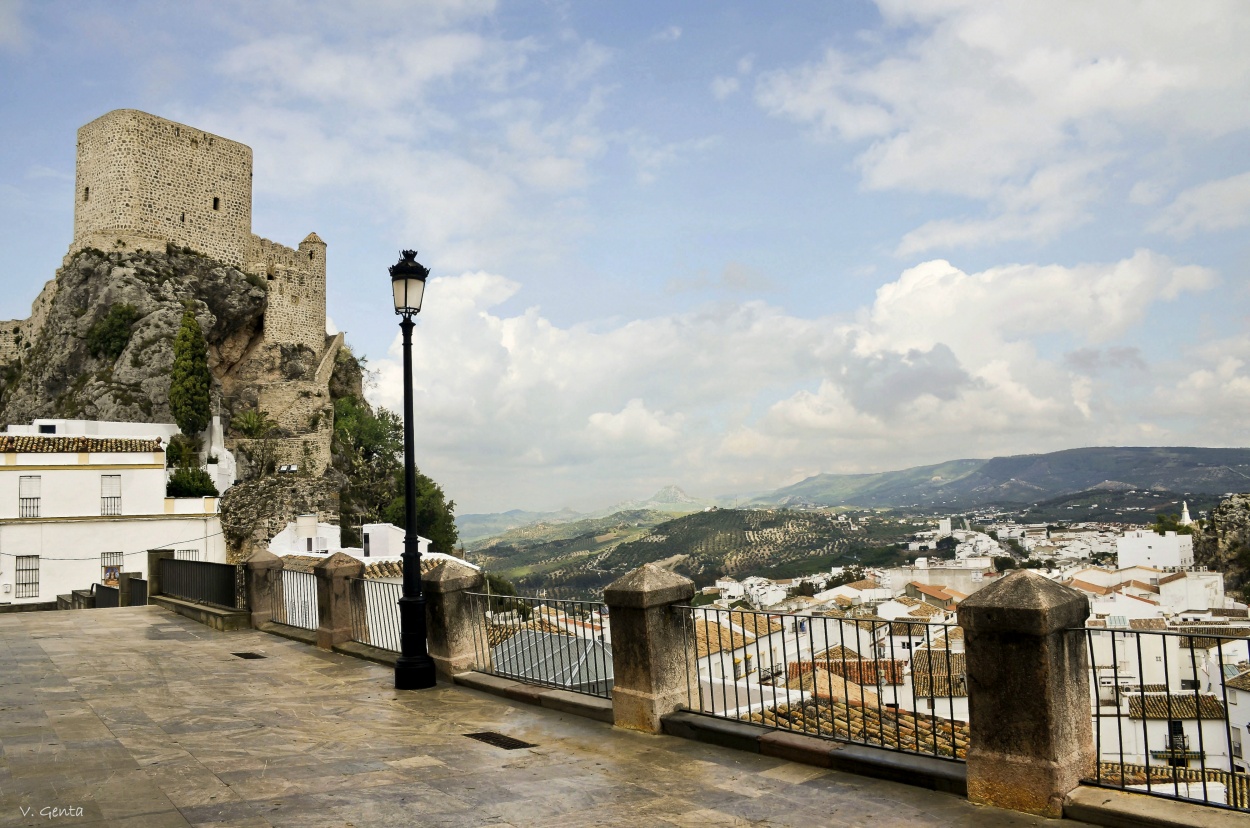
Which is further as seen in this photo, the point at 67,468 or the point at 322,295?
the point at 322,295

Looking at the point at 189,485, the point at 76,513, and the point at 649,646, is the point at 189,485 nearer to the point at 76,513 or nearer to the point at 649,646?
the point at 76,513

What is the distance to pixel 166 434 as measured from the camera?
46.5 metres

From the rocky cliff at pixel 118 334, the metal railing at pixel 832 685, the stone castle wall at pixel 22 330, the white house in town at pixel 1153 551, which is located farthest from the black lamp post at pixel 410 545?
the white house in town at pixel 1153 551

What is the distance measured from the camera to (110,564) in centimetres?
3488

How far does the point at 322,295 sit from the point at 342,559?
→ 52598 mm

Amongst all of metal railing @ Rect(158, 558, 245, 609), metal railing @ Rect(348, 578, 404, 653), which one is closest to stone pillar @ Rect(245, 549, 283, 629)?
metal railing @ Rect(158, 558, 245, 609)

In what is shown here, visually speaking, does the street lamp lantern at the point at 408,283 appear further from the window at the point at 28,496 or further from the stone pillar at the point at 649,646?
the window at the point at 28,496

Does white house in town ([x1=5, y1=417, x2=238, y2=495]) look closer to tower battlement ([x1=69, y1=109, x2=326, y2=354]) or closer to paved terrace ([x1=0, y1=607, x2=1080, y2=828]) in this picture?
tower battlement ([x1=69, y1=109, x2=326, y2=354])

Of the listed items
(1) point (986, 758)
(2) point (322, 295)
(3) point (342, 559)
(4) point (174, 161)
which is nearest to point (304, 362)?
(2) point (322, 295)

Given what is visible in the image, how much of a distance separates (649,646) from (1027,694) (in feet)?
10.3

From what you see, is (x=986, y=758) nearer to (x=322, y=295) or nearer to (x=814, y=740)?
(x=814, y=740)

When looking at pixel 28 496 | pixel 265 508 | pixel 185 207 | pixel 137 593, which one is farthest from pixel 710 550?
pixel 137 593

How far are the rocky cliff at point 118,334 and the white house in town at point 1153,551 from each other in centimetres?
7874

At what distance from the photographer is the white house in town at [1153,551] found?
77.4 metres
